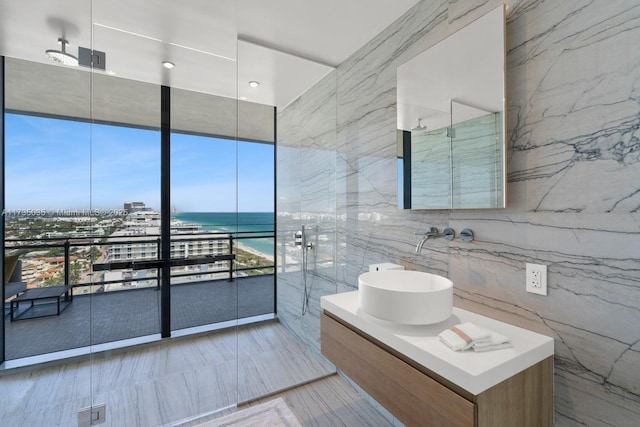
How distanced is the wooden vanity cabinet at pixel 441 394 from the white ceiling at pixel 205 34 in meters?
2.02

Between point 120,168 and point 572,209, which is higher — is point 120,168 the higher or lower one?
the higher one

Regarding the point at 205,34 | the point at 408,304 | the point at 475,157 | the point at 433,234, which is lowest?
the point at 408,304

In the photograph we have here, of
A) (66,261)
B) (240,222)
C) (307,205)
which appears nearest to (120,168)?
(66,261)

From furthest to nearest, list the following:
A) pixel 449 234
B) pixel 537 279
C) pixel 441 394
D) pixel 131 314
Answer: pixel 131 314 → pixel 449 234 → pixel 537 279 → pixel 441 394

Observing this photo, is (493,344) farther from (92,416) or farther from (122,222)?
(122,222)

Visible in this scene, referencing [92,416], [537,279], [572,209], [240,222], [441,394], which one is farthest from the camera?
[240,222]

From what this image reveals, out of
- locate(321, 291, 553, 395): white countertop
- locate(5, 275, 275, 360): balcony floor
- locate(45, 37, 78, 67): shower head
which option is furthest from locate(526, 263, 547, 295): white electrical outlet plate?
locate(45, 37, 78, 67): shower head

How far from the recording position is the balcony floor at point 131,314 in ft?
6.89

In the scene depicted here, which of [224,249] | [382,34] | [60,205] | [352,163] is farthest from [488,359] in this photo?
[60,205]

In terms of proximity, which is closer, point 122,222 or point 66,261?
point 66,261

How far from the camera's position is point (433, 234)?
5.34 feet

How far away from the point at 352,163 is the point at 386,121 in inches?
19.3

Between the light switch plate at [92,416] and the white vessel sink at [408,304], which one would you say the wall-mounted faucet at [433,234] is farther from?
the light switch plate at [92,416]

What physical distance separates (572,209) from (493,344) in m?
0.62
